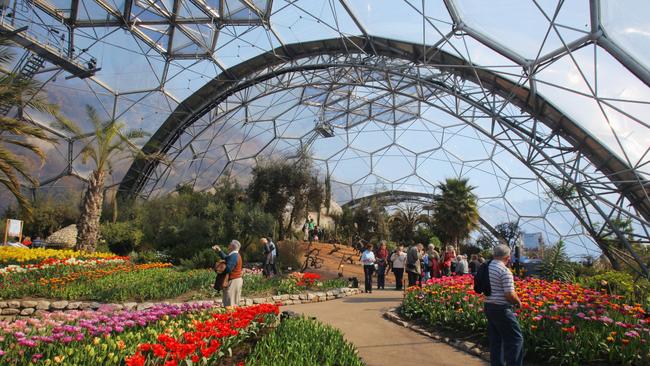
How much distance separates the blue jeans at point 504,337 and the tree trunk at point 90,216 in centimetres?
1805

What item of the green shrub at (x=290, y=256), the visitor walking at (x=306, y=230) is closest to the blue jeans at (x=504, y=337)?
the green shrub at (x=290, y=256)

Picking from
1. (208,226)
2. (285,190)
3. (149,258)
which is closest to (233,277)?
(208,226)

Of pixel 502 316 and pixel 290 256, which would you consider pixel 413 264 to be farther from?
pixel 502 316

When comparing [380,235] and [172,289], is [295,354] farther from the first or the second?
[380,235]

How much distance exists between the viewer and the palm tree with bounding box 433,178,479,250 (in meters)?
25.7

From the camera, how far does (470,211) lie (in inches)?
1025

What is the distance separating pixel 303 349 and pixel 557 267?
32.4 ft

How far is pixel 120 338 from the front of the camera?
187 inches

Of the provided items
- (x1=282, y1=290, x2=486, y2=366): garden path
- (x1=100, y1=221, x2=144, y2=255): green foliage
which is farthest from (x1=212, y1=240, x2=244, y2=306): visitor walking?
(x1=100, y1=221, x2=144, y2=255): green foliage

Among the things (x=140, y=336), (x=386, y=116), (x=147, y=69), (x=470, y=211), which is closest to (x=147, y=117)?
(x=147, y=69)

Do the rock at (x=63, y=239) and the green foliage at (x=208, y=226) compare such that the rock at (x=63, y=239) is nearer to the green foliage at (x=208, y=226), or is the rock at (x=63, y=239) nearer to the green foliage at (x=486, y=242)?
the green foliage at (x=208, y=226)

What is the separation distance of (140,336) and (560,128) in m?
20.4

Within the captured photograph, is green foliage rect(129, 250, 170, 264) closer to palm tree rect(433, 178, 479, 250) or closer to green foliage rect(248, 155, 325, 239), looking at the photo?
green foliage rect(248, 155, 325, 239)

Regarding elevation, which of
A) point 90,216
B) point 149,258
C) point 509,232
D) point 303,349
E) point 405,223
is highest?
point 405,223
